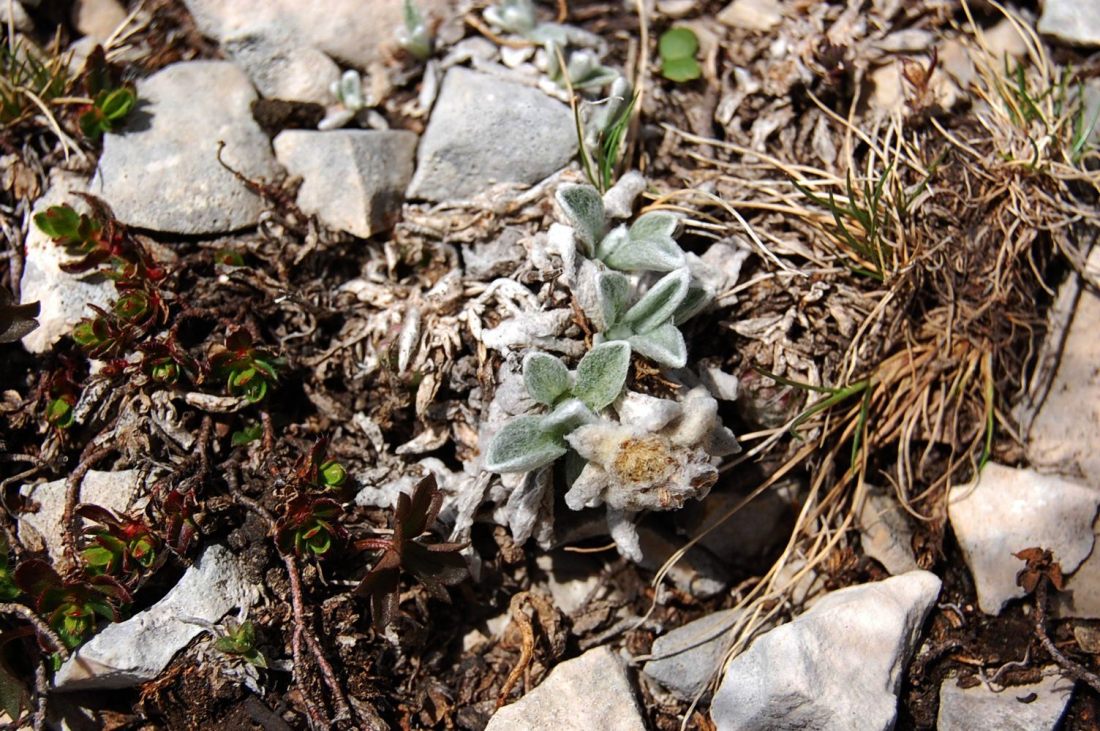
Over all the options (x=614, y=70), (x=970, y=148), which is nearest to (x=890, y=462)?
(x=970, y=148)

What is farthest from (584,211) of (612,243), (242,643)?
(242,643)

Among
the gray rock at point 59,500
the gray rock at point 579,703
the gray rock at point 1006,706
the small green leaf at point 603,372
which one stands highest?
the small green leaf at point 603,372

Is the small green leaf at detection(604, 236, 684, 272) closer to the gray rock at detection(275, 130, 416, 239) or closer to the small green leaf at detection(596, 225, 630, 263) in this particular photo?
the small green leaf at detection(596, 225, 630, 263)

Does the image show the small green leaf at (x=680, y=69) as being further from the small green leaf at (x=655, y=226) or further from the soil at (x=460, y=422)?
the small green leaf at (x=655, y=226)

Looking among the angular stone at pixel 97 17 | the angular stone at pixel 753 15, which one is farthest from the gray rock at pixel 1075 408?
the angular stone at pixel 97 17

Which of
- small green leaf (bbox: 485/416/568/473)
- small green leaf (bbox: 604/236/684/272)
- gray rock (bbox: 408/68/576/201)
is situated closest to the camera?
small green leaf (bbox: 485/416/568/473)

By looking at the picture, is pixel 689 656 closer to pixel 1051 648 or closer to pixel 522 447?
pixel 522 447

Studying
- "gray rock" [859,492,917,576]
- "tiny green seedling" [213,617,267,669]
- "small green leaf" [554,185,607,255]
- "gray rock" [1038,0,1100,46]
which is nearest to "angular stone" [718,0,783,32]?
"gray rock" [1038,0,1100,46]

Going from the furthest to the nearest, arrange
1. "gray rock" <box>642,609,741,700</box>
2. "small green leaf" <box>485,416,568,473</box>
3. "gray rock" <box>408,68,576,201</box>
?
"gray rock" <box>408,68,576,201</box>, "gray rock" <box>642,609,741,700</box>, "small green leaf" <box>485,416,568,473</box>
